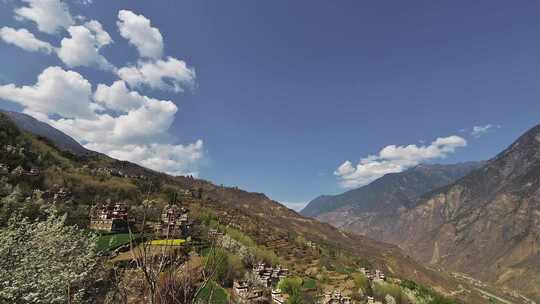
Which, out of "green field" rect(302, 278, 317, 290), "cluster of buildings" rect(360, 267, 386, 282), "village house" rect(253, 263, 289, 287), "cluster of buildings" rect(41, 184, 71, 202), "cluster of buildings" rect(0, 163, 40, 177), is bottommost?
"cluster of buildings" rect(360, 267, 386, 282)

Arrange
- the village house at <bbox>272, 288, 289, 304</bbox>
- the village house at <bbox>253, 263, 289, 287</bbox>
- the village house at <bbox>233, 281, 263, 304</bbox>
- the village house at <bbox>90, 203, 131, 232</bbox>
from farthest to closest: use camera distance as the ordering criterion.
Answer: the village house at <bbox>253, 263, 289, 287</bbox> → the village house at <bbox>90, 203, 131, 232</bbox> → the village house at <bbox>272, 288, 289, 304</bbox> → the village house at <bbox>233, 281, 263, 304</bbox>

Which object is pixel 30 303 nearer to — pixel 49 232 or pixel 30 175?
pixel 49 232

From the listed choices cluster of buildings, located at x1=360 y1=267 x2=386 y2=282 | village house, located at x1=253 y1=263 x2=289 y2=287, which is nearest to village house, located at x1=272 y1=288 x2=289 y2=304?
village house, located at x1=253 y1=263 x2=289 y2=287

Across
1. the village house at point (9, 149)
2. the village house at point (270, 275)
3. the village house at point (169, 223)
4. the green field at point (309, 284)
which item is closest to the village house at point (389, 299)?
the green field at point (309, 284)

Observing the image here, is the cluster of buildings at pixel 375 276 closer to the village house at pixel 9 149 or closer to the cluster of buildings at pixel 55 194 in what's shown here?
the cluster of buildings at pixel 55 194

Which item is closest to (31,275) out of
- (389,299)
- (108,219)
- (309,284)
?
(108,219)

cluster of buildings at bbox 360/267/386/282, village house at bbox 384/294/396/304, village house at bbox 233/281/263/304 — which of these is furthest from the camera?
cluster of buildings at bbox 360/267/386/282

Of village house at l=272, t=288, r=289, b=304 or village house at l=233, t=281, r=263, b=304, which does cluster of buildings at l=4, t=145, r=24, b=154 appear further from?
village house at l=272, t=288, r=289, b=304

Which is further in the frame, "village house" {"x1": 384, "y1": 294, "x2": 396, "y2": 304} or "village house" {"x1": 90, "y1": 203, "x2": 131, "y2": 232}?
"village house" {"x1": 384, "y1": 294, "x2": 396, "y2": 304}

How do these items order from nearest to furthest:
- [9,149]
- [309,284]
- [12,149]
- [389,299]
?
1. [389,299]
2. [309,284]
3. [9,149]
4. [12,149]

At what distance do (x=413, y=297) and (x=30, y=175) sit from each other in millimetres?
93255

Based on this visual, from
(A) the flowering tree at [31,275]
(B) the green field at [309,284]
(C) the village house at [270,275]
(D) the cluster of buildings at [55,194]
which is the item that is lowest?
(B) the green field at [309,284]

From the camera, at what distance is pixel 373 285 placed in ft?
261

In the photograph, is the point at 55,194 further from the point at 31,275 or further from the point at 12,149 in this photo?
the point at 31,275
